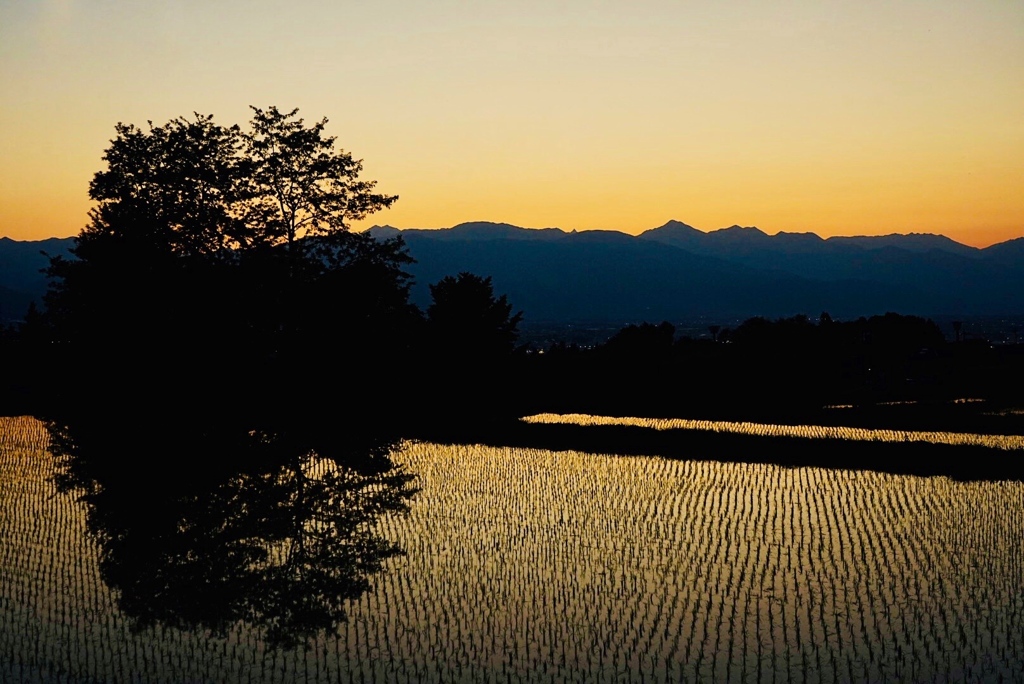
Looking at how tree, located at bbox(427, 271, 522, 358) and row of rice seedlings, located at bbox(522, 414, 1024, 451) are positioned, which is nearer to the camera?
row of rice seedlings, located at bbox(522, 414, 1024, 451)

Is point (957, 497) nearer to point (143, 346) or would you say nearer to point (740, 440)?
point (740, 440)

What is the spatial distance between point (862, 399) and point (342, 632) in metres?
72.3

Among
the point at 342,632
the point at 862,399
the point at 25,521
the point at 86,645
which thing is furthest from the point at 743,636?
the point at 862,399

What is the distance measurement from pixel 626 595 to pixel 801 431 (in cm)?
3946

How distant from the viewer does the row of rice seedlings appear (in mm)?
55372

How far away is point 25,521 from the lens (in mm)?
37656

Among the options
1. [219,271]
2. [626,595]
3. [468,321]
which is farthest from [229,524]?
[468,321]

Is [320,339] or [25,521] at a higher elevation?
[320,339]

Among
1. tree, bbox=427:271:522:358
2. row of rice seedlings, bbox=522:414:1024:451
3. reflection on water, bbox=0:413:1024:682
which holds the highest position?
tree, bbox=427:271:522:358

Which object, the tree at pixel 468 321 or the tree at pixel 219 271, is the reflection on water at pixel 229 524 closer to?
the tree at pixel 219 271

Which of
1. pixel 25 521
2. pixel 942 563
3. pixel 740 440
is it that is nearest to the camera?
pixel 942 563

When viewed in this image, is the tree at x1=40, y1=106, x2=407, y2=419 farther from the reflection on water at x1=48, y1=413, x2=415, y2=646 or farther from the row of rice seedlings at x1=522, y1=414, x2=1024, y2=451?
the row of rice seedlings at x1=522, y1=414, x2=1024, y2=451

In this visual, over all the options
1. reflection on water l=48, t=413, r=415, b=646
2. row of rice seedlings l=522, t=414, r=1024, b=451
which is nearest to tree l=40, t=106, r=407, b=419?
reflection on water l=48, t=413, r=415, b=646

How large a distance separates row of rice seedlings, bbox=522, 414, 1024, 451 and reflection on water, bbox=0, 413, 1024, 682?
526 inches
